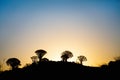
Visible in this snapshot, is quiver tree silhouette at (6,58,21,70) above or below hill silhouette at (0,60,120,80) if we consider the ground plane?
above

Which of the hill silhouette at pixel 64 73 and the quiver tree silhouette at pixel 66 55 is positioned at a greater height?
the quiver tree silhouette at pixel 66 55

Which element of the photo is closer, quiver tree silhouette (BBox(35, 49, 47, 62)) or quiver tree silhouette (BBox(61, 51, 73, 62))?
quiver tree silhouette (BBox(61, 51, 73, 62))

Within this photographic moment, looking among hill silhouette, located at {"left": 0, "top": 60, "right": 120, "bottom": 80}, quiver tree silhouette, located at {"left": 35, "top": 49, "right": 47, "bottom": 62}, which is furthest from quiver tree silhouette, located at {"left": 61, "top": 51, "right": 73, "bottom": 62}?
hill silhouette, located at {"left": 0, "top": 60, "right": 120, "bottom": 80}

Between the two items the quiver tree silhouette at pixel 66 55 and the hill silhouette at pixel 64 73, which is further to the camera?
the quiver tree silhouette at pixel 66 55

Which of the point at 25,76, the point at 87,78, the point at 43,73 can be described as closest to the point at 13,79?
the point at 25,76

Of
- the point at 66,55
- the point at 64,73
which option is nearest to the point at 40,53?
the point at 66,55

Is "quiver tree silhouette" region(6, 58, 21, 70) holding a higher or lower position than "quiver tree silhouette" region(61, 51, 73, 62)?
lower

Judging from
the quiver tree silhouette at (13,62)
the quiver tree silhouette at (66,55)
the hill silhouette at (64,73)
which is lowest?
the hill silhouette at (64,73)

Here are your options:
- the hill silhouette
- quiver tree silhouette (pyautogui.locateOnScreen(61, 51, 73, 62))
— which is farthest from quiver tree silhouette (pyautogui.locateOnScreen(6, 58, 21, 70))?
the hill silhouette

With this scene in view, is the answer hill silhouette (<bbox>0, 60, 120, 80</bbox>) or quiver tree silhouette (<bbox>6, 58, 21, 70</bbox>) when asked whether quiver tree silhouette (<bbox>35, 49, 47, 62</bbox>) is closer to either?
quiver tree silhouette (<bbox>6, 58, 21, 70</bbox>)

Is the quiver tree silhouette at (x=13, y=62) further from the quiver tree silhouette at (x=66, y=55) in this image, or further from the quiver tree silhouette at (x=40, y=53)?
the quiver tree silhouette at (x=66, y=55)

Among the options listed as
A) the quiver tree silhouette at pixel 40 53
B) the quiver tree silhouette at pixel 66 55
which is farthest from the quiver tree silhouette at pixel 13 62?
the quiver tree silhouette at pixel 66 55

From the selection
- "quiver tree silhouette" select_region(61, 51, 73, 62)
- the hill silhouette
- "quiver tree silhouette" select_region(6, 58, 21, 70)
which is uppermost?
"quiver tree silhouette" select_region(61, 51, 73, 62)

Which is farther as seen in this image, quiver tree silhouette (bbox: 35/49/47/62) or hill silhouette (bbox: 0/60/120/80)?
quiver tree silhouette (bbox: 35/49/47/62)
